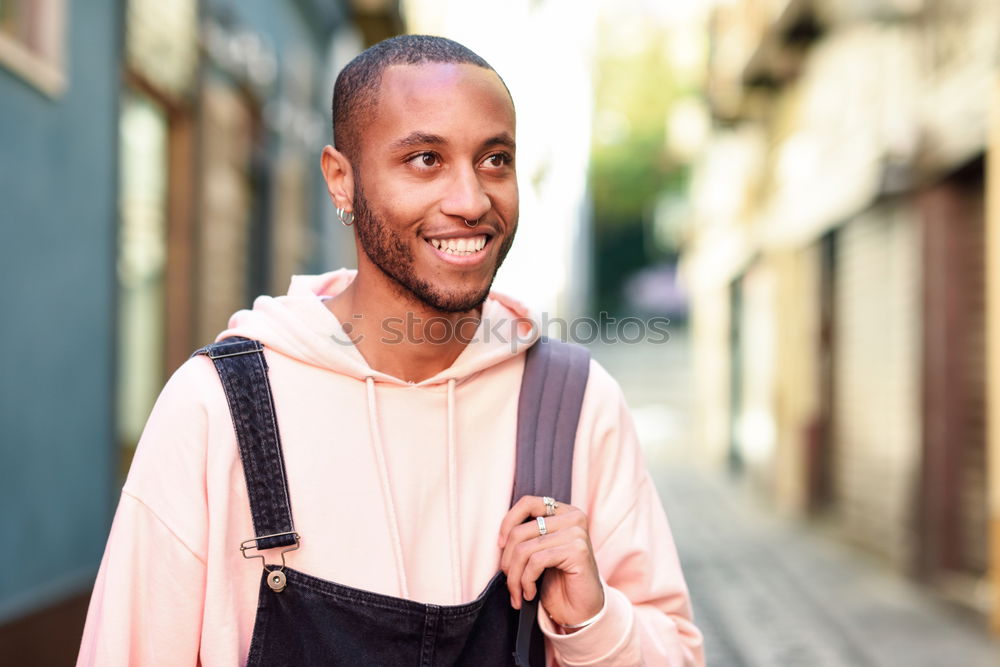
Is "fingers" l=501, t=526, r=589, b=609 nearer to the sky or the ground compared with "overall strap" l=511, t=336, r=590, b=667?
nearer to the ground

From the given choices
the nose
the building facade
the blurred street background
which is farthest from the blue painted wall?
the building facade

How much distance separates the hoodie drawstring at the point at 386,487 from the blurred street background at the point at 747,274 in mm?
427

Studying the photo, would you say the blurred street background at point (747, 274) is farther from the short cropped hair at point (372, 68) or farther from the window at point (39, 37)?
the short cropped hair at point (372, 68)

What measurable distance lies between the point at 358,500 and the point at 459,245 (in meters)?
0.44

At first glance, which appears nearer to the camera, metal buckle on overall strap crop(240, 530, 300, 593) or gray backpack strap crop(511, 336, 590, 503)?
metal buckle on overall strap crop(240, 530, 300, 593)

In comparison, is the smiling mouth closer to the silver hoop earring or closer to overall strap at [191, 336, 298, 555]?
the silver hoop earring

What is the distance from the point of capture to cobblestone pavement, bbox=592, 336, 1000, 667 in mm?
6105

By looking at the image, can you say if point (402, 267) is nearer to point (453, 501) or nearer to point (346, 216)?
point (346, 216)

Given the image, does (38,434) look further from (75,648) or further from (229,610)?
(229,610)

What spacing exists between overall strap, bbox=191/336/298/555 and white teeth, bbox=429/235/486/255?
35cm

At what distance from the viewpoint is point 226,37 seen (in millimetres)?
8859

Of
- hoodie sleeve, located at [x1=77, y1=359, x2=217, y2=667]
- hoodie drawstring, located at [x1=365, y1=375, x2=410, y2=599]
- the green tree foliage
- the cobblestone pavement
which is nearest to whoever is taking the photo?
hoodie sleeve, located at [x1=77, y1=359, x2=217, y2=667]

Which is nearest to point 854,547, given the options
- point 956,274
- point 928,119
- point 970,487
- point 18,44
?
point 970,487

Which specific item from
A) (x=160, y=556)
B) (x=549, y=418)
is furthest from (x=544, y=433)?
(x=160, y=556)
